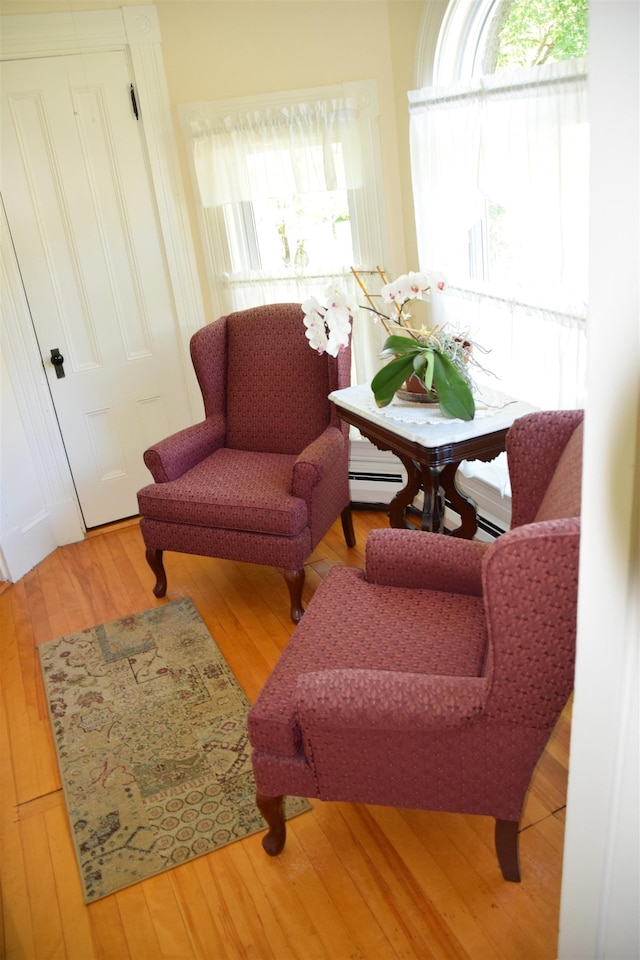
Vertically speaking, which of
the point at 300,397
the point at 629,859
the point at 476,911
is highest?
the point at 300,397

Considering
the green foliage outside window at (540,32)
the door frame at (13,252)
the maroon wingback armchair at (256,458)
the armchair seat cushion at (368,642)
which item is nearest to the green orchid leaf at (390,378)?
the maroon wingback armchair at (256,458)

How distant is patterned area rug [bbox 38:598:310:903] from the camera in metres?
2.03

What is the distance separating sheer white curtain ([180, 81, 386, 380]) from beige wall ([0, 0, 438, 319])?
0.08 meters

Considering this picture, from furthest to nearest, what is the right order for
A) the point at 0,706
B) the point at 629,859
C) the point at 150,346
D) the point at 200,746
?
the point at 150,346, the point at 0,706, the point at 200,746, the point at 629,859

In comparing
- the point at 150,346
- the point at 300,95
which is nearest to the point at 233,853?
the point at 150,346

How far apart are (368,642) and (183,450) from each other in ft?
4.96

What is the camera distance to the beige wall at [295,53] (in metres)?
3.16

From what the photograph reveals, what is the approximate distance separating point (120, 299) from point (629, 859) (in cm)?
323

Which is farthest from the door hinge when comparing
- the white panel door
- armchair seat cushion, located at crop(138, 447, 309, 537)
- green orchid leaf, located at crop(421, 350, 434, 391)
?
green orchid leaf, located at crop(421, 350, 434, 391)

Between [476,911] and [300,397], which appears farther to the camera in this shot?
[300,397]

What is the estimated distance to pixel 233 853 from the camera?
1972 millimetres

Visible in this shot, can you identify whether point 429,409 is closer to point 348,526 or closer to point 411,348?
point 411,348

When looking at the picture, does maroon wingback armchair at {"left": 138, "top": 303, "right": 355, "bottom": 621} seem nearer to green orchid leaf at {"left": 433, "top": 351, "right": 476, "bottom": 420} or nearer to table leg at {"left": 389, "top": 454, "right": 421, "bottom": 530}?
table leg at {"left": 389, "top": 454, "right": 421, "bottom": 530}

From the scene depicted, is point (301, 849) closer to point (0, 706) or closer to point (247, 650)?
point (247, 650)
